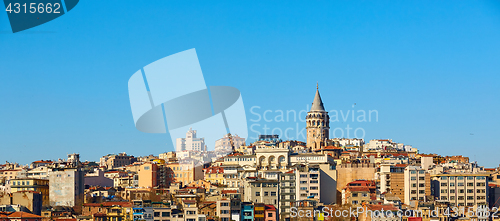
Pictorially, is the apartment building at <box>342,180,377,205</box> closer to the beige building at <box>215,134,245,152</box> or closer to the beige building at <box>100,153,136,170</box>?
the beige building at <box>100,153,136,170</box>

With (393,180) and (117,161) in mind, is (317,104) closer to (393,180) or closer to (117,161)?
(117,161)

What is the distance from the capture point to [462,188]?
139 ft

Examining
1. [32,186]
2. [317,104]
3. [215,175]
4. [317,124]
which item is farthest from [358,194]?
[317,104]

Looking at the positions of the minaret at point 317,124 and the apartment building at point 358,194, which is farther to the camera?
the minaret at point 317,124

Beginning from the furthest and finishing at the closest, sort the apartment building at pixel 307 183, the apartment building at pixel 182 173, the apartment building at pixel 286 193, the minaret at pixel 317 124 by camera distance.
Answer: the minaret at pixel 317 124 < the apartment building at pixel 182 173 < the apartment building at pixel 307 183 < the apartment building at pixel 286 193

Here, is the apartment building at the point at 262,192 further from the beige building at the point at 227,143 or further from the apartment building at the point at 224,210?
the beige building at the point at 227,143

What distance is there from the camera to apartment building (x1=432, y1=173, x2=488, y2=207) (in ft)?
138

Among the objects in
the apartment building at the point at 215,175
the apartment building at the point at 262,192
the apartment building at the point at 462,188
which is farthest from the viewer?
the apartment building at the point at 215,175

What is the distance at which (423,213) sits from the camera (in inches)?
1455

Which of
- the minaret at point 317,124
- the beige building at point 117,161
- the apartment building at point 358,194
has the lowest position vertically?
the apartment building at point 358,194

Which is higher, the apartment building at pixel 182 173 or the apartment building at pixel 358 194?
the apartment building at pixel 182 173

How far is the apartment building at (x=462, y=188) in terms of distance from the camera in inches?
1654

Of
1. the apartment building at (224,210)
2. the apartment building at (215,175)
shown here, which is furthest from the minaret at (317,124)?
the apartment building at (224,210)

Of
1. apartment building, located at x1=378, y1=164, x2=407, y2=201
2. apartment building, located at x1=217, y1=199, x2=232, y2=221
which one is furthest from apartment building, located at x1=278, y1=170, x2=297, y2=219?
apartment building, located at x1=378, y1=164, x2=407, y2=201
